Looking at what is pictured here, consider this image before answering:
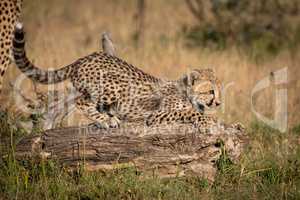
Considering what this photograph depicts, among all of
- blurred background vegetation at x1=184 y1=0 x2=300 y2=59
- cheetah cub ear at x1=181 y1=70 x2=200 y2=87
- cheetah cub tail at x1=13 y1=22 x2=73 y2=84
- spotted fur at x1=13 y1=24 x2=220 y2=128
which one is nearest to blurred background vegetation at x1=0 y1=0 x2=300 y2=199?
blurred background vegetation at x1=184 y1=0 x2=300 y2=59

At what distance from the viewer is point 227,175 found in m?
4.95

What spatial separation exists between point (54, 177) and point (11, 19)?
1926 mm

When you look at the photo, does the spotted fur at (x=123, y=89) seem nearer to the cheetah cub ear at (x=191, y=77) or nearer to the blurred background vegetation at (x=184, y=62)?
the cheetah cub ear at (x=191, y=77)

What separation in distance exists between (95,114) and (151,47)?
384 cm

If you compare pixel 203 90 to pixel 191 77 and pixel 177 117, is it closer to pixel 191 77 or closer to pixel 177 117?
pixel 191 77

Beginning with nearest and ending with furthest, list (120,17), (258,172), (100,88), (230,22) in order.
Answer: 1. (258,172)
2. (100,88)
3. (230,22)
4. (120,17)

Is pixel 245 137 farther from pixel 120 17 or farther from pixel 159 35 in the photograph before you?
pixel 120 17

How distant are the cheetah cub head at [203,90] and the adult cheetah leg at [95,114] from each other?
70 cm

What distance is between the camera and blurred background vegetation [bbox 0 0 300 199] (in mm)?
4664

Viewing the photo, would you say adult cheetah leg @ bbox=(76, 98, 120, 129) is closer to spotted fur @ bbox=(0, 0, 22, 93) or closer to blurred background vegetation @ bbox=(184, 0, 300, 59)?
spotted fur @ bbox=(0, 0, 22, 93)

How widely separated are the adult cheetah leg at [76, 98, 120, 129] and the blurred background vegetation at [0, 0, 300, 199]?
55cm

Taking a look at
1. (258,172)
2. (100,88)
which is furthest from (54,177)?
(258,172)

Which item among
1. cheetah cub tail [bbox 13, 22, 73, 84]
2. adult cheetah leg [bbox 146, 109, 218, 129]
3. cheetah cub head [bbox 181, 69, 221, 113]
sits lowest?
adult cheetah leg [bbox 146, 109, 218, 129]

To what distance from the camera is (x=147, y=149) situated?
4750mm
